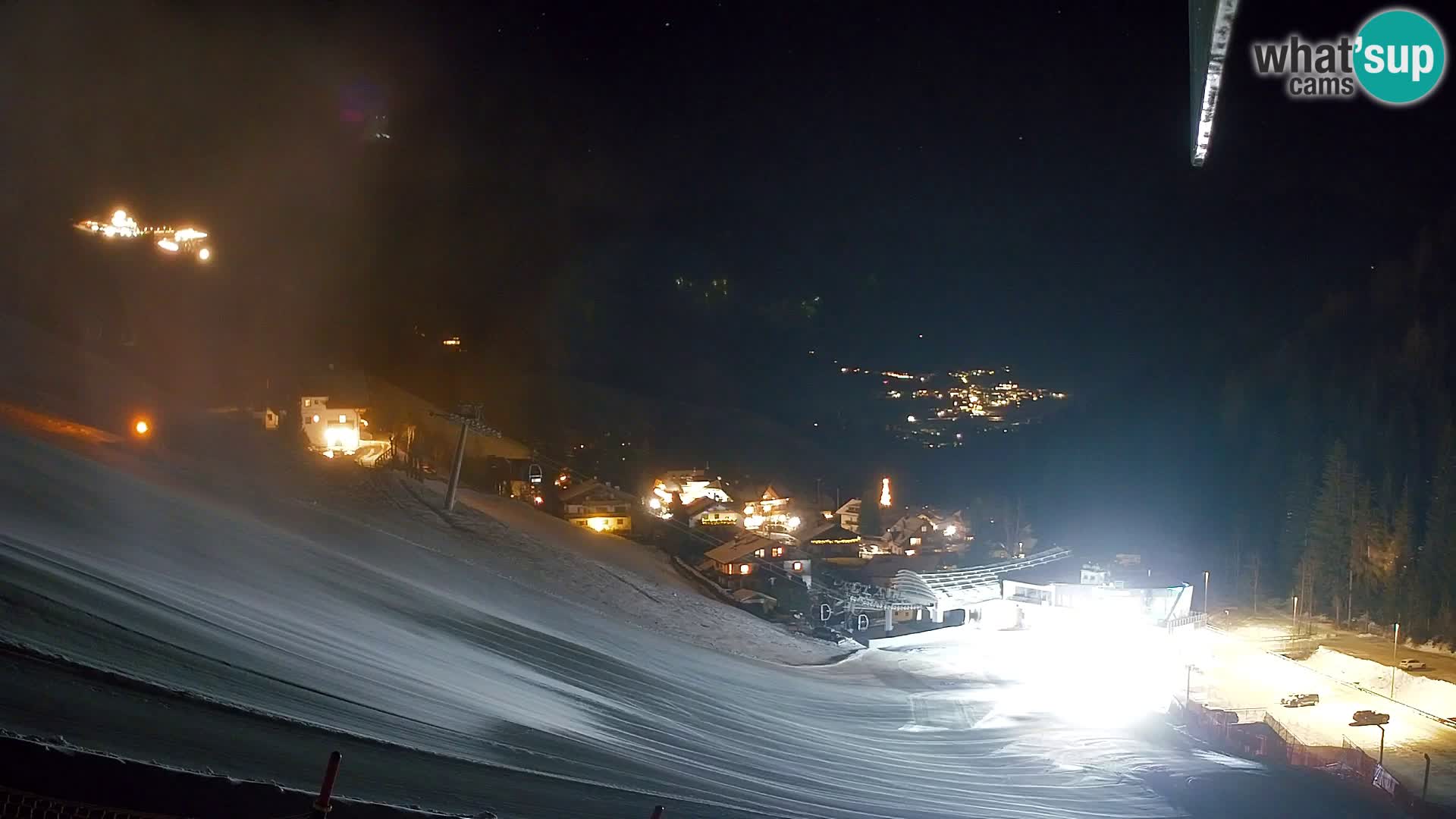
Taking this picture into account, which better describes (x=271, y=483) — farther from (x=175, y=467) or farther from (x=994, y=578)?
(x=994, y=578)

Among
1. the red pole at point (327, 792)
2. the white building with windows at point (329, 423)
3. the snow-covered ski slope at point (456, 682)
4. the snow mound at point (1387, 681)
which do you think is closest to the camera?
the red pole at point (327, 792)

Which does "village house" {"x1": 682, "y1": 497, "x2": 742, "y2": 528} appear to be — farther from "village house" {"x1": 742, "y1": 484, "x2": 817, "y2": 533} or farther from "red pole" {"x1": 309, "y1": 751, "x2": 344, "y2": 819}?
"red pole" {"x1": 309, "y1": 751, "x2": 344, "y2": 819}

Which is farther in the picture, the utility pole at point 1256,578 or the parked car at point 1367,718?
the utility pole at point 1256,578

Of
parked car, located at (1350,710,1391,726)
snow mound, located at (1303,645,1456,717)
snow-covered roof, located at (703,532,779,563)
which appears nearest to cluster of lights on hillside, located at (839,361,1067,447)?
snow-covered roof, located at (703,532,779,563)

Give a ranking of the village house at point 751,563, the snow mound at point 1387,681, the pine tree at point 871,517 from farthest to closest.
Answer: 1. the pine tree at point 871,517
2. the village house at point 751,563
3. the snow mound at point 1387,681

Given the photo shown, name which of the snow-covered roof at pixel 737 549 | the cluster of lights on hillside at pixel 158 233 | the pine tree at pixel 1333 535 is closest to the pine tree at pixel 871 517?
the snow-covered roof at pixel 737 549

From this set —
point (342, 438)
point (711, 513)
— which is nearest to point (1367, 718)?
point (342, 438)

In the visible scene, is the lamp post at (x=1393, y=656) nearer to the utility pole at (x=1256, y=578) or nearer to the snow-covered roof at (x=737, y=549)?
the utility pole at (x=1256, y=578)

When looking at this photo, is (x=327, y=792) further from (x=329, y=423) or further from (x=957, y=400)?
(x=957, y=400)
